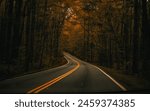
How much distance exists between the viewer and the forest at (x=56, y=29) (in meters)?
23.5

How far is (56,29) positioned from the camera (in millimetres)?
50000

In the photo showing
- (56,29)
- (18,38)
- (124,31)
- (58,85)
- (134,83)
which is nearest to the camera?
(58,85)

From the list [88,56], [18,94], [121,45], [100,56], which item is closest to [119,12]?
[121,45]

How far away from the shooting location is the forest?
2352 cm

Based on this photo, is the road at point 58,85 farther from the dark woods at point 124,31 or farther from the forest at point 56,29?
the dark woods at point 124,31

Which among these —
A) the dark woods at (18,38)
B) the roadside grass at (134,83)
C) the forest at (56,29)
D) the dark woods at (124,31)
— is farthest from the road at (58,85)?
the dark woods at (124,31)

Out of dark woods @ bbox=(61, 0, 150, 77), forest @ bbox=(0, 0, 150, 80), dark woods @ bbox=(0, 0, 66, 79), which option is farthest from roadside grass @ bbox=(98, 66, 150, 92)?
dark woods @ bbox=(0, 0, 66, 79)

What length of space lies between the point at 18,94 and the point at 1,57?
20189mm

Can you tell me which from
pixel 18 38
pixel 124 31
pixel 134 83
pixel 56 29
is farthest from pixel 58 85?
pixel 56 29

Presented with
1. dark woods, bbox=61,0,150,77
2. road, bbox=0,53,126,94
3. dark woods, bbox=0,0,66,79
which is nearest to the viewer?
road, bbox=0,53,126,94

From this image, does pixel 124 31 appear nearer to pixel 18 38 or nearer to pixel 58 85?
pixel 18 38

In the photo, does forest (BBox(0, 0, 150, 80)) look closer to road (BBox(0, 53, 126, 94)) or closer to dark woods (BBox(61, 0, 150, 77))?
dark woods (BBox(61, 0, 150, 77))

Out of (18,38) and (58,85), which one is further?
(18,38)

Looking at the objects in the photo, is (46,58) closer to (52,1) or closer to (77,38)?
(52,1)
